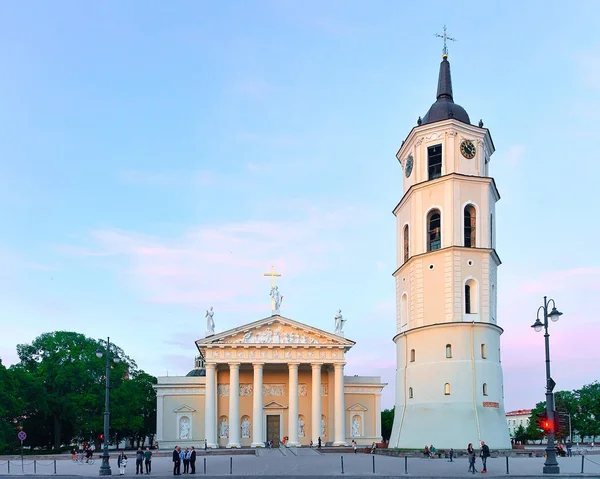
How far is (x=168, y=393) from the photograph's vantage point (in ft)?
206

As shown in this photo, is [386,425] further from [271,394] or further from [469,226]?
[469,226]

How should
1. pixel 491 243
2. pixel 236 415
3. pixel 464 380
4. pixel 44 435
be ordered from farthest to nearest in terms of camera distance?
1. pixel 44 435
2. pixel 236 415
3. pixel 491 243
4. pixel 464 380

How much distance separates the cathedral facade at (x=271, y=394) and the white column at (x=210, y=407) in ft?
0.28

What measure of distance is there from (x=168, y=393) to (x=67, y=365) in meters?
11.0

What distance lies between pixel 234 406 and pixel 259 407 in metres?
2.21

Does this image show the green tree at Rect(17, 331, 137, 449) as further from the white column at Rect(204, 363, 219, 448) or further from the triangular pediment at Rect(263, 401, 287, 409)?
the triangular pediment at Rect(263, 401, 287, 409)

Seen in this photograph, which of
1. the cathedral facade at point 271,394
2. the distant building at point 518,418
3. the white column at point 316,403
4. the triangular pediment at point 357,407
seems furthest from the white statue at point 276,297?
the distant building at point 518,418

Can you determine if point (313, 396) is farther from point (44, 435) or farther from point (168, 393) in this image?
point (44, 435)

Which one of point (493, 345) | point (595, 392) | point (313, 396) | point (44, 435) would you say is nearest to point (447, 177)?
point (493, 345)

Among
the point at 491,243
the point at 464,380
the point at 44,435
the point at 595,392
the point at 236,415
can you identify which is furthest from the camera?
the point at 595,392

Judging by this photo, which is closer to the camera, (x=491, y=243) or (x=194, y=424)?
(x=491, y=243)

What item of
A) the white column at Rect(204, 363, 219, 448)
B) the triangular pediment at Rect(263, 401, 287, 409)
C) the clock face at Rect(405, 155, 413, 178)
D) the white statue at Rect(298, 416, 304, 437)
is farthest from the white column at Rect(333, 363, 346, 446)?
the clock face at Rect(405, 155, 413, 178)

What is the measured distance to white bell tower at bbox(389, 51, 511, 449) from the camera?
45625 millimetres

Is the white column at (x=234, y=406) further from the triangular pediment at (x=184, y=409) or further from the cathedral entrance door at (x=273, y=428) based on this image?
the triangular pediment at (x=184, y=409)
